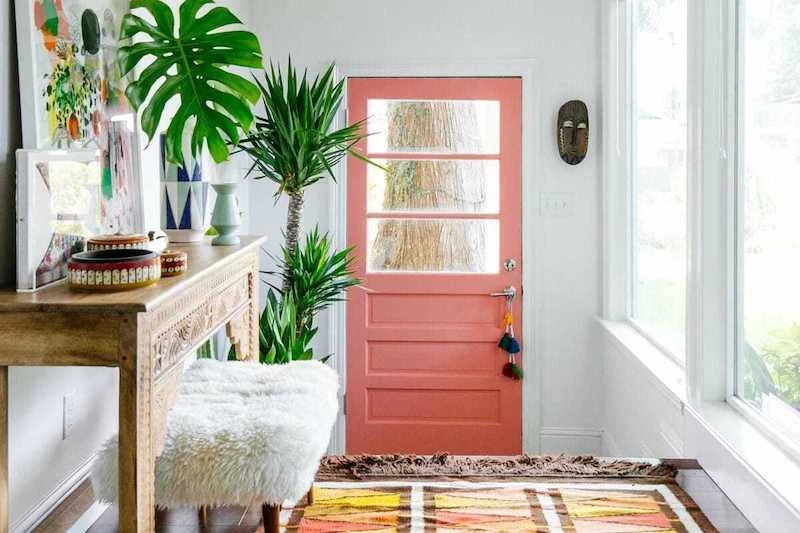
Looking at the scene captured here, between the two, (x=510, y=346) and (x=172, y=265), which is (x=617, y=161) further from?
(x=172, y=265)

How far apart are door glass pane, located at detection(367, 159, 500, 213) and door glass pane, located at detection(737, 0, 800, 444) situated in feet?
6.21

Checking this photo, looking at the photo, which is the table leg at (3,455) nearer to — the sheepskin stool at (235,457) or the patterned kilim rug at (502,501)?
the sheepskin stool at (235,457)

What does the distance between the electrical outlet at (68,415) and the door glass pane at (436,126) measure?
2.52 meters

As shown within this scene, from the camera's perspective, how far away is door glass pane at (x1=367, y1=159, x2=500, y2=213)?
4586mm

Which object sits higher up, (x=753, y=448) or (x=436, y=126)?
(x=436, y=126)

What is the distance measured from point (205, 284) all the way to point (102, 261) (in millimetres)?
457

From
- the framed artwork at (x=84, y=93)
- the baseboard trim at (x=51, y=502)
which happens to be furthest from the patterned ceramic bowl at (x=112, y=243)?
the baseboard trim at (x=51, y=502)

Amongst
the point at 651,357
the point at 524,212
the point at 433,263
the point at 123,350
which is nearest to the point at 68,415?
the point at 123,350

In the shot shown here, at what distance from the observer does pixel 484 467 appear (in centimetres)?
309

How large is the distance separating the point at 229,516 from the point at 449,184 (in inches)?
93.7

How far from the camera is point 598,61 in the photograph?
4.51 metres

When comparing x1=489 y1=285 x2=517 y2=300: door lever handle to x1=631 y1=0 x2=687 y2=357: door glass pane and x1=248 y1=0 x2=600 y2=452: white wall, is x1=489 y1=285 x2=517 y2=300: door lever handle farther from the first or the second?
x1=631 y1=0 x2=687 y2=357: door glass pane

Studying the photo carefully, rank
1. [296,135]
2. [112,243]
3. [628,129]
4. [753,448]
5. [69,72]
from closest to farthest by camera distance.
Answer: [112,243], [69,72], [753,448], [296,135], [628,129]

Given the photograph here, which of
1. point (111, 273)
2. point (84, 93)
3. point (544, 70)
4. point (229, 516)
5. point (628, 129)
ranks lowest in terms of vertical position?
point (229, 516)
